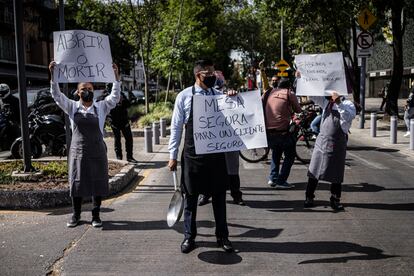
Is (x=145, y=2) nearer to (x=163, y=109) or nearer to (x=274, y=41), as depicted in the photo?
(x=163, y=109)

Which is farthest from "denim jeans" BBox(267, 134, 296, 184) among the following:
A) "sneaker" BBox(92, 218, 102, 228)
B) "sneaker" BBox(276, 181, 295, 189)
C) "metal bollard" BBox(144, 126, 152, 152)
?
"metal bollard" BBox(144, 126, 152, 152)

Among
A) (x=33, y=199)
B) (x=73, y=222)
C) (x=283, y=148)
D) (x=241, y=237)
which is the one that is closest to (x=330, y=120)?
(x=283, y=148)

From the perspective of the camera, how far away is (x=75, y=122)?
6223 mm

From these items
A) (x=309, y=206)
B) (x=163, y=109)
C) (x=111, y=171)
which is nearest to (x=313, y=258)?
(x=309, y=206)

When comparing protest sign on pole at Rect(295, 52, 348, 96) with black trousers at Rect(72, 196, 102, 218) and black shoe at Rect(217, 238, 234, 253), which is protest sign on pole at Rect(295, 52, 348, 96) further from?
black trousers at Rect(72, 196, 102, 218)

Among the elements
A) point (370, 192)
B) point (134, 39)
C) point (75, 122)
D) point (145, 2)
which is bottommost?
point (370, 192)

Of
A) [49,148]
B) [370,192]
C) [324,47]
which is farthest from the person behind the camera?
[324,47]

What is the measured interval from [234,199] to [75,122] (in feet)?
8.63

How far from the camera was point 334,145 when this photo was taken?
695 centimetres

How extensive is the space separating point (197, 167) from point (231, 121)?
2.02 feet

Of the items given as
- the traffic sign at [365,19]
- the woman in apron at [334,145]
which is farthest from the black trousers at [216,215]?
the traffic sign at [365,19]

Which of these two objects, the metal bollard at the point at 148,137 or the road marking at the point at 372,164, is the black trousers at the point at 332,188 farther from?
the metal bollard at the point at 148,137

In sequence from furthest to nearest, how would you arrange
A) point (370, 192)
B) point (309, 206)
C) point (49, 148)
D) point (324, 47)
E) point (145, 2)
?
point (324, 47), point (145, 2), point (49, 148), point (370, 192), point (309, 206)

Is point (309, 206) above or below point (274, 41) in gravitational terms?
below
